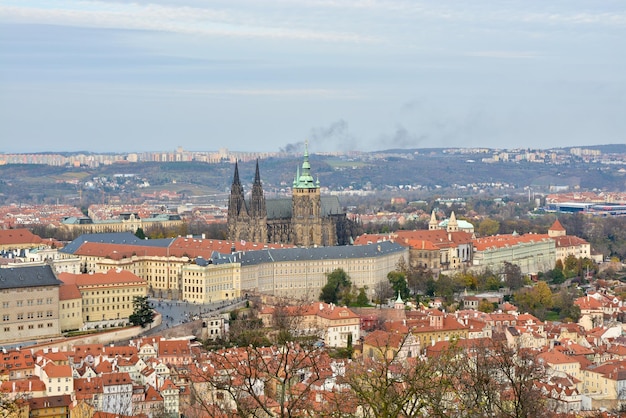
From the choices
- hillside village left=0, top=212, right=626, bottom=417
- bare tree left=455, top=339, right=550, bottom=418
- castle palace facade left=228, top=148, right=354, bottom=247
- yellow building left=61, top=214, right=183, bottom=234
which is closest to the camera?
bare tree left=455, top=339, right=550, bottom=418

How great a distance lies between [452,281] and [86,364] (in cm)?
3135

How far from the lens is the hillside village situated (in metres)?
33.8

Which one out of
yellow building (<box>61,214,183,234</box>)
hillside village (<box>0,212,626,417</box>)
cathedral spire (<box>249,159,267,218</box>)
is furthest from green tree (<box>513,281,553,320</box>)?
yellow building (<box>61,214,183,234</box>)

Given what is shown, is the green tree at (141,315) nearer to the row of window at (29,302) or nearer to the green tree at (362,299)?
the row of window at (29,302)

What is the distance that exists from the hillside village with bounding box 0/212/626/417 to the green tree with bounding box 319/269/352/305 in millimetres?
1456

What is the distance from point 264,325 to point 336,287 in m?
13.3

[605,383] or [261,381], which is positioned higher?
[261,381]

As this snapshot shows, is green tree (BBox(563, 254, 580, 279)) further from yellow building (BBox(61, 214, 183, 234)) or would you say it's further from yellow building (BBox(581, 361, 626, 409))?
yellow building (BBox(581, 361, 626, 409))

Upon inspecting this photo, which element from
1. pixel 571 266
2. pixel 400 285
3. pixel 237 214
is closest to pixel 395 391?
pixel 400 285

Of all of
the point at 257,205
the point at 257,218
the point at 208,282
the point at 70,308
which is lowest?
the point at 208,282

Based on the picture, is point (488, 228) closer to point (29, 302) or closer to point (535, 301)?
point (535, 301)

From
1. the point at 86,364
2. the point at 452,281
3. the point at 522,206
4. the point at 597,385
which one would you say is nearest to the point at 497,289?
the point at 452,281

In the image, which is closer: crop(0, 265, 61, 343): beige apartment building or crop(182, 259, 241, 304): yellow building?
crop(0, 265, 61, 343): beige apartment building

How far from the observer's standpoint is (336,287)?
68.2 meters
